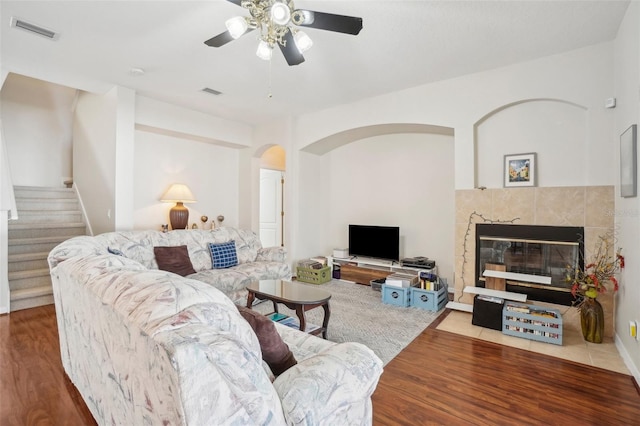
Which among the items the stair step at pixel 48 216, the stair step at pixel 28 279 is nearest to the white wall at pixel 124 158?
the stair step at pixel 28 279

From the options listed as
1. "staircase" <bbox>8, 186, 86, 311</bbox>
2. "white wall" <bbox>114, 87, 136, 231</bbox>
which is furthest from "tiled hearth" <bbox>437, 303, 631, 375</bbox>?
"staircase" <bbox>8, 186, 86, 311</bbox>

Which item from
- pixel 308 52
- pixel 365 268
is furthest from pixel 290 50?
pixel 365 268

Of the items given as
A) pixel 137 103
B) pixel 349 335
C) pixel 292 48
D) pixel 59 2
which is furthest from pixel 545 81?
pixel 137 103

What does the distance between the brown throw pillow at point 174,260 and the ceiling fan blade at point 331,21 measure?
9.36 ft

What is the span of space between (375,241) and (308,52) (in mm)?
2896

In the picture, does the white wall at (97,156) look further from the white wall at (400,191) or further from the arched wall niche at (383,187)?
the white wall at (400,191)

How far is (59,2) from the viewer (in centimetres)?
240

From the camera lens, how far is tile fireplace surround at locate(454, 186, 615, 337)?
2967 millimetres

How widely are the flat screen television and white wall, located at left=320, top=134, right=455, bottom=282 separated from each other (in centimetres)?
27

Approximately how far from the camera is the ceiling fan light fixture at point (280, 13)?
6.31 feet

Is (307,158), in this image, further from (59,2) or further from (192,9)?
(59,2)

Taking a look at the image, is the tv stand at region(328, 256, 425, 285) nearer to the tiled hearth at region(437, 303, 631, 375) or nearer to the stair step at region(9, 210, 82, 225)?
the tiled hearth at region(437, 303, 631, 375)

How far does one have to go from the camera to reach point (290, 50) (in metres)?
2.44

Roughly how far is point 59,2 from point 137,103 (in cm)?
207
